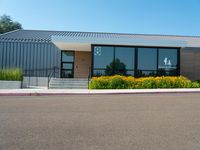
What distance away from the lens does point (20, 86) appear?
74.3 ft

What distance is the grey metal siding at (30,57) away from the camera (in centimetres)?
2948

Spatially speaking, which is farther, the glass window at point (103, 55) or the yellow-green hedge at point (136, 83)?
the glass window at point (103, 55)

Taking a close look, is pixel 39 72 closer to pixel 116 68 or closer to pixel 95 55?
pixel 95 55

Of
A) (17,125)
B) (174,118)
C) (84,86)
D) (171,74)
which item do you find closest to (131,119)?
(174,118)

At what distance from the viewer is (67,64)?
30.0 m

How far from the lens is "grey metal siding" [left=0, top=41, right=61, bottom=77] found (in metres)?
29.5

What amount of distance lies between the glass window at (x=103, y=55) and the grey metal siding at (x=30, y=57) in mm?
6420

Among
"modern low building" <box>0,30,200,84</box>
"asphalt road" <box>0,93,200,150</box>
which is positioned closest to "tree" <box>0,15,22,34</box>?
"modern low building" <box>0,30,200,84</box>

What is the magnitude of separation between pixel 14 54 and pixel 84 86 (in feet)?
34.3

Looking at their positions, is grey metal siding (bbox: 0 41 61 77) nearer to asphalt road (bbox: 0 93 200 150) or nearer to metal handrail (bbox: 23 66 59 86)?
metal handrail (bbox: 23 66 59 86)

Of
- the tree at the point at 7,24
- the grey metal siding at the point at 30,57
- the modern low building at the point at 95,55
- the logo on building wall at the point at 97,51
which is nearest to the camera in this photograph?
the modern low building at the point at 95,55

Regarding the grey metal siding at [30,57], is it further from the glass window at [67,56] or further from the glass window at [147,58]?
the glass window at [147,58]

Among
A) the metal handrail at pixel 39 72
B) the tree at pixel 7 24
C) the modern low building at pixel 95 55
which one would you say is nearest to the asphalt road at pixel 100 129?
the modern low building at pixel 95 55

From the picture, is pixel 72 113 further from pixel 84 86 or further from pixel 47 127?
pixel 84 86
